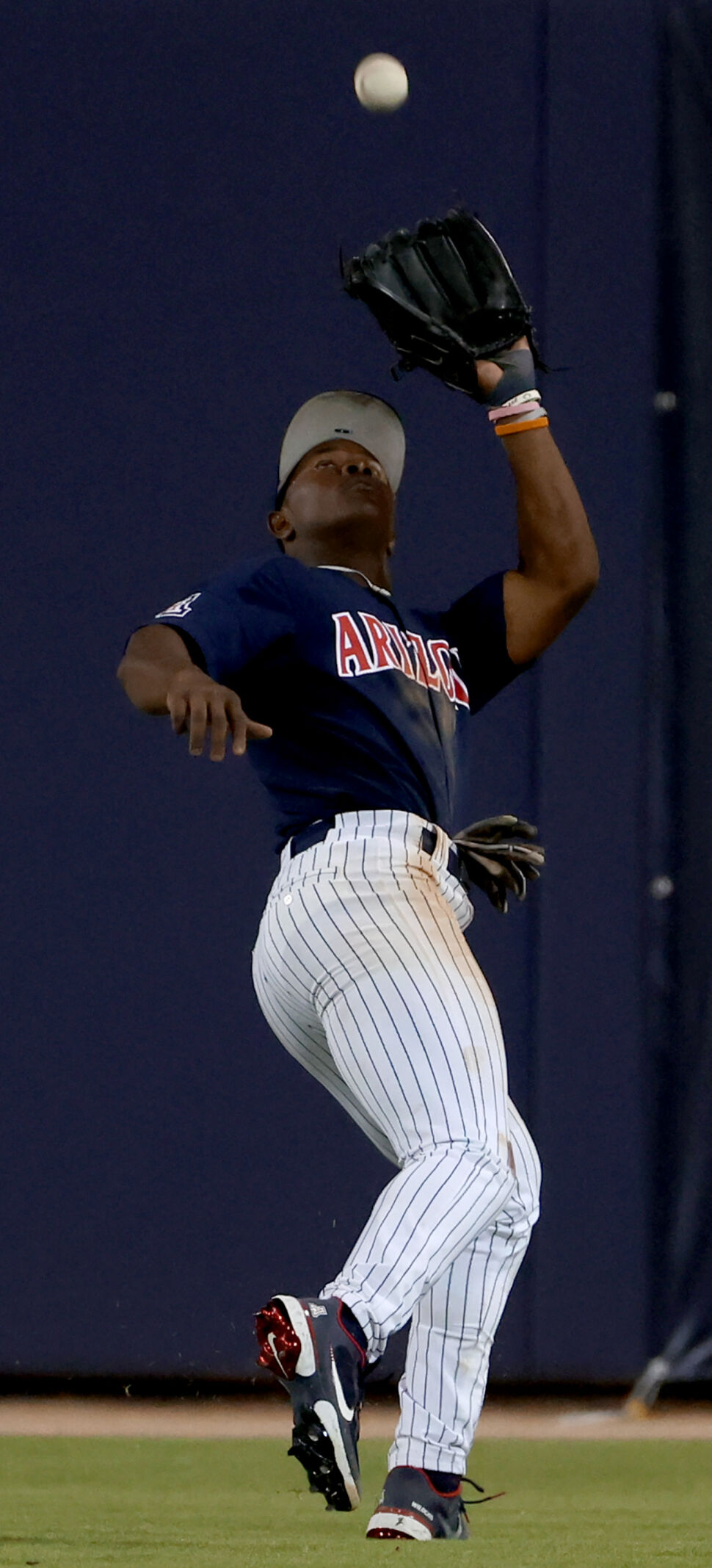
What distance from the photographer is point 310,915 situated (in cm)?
220

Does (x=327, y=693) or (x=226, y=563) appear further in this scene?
(x=226, y=563)

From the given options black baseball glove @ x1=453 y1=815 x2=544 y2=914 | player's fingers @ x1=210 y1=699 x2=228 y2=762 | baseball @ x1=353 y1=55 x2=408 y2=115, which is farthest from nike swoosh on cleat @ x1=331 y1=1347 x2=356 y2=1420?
baseball @ x1=353 y1=55 x2=408 y2=115

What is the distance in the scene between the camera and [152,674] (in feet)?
6.96

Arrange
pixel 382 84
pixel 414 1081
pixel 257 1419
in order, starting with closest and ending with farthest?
pixel 414 1081, pixel 382 84, pixel 257 1419

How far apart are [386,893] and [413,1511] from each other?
2.29 ft

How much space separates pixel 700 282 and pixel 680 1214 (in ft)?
7.52

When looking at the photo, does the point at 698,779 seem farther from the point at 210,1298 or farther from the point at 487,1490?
the point at 487,1490

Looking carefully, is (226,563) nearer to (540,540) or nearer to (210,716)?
(540,540)

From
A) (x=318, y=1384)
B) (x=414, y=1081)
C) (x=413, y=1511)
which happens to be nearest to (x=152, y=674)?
(x=414, y=1081)

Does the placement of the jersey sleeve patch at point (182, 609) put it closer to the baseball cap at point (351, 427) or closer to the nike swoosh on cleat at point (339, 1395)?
the baseball cap at point (351, 427)

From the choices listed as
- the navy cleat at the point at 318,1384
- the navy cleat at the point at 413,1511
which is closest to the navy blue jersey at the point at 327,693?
the navy cleat at the point at 318,1384

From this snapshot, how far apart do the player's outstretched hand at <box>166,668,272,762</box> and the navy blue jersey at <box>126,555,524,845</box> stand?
0.22 metres

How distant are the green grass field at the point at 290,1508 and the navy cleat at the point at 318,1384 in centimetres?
9

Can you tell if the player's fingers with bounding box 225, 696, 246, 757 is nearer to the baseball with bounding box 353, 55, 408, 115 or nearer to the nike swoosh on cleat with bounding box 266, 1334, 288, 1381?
the nike swoosh on cleat with bounding box 266, 1334, 288, 1381
